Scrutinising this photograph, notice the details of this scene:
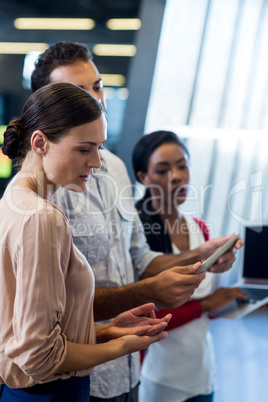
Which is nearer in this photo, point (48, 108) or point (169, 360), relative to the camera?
point (48, 108)

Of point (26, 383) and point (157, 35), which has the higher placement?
point (157, 35)

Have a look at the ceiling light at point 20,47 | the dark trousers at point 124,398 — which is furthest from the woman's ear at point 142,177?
the ceiling light at point 20,47

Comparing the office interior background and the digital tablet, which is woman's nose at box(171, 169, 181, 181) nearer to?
the digital tablet

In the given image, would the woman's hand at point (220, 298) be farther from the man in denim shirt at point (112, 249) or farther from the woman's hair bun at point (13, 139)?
the woman's hair bun at point (13, 139)

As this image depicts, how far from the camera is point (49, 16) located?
25.4ft

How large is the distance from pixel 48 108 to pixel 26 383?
0.50 metres

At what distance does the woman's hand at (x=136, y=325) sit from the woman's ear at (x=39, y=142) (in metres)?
0.37

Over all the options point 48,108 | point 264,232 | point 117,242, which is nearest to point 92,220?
point 117,242

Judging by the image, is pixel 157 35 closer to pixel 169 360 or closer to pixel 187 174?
pixel 187 174

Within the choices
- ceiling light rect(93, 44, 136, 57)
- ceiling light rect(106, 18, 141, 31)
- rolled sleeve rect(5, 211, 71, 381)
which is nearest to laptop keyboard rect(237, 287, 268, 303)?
rolled sleeve rect(5, 211, 71, 381)

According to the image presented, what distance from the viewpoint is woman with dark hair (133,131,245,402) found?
1.61m

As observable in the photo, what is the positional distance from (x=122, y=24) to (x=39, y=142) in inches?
310

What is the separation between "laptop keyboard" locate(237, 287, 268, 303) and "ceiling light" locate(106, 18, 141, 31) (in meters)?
6.79

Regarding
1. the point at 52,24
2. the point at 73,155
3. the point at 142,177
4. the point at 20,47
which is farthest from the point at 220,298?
the point at 20,47
